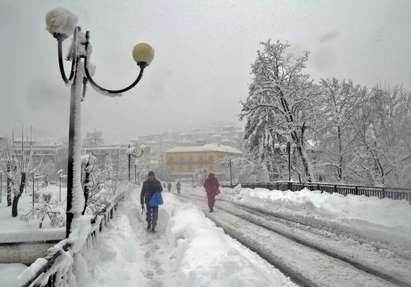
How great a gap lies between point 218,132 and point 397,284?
15195cm

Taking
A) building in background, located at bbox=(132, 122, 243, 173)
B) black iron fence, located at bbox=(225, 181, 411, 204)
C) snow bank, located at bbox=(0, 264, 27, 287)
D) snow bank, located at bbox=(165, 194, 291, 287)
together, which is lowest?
snow bank, located at bbox=(0, 264, 27, 287)

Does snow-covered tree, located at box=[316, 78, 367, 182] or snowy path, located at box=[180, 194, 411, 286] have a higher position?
snow-covered tree, located at box=[316, 78, 367, 182]

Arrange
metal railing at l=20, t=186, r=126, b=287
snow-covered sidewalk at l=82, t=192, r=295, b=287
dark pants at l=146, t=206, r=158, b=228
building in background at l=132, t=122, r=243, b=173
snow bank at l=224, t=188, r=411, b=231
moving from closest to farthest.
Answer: metal railing at l=20, t=186, r=126, b=287 < snow-covered sidewalk at l=82, t=192, r=295, b=287 < snow bank at l=224, t=188, r=411, b=231 < dark pants at l=146, t=206, r=158, b=228 < building in background at l=132, t=122, r=243, b=173

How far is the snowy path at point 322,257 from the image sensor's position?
6.02m

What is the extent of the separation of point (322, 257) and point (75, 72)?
6188 mm

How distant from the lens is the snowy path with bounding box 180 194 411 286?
6016 millimetres

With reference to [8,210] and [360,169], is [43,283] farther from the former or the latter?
[8,210]

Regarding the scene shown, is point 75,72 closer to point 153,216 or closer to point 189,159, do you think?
point 153,216

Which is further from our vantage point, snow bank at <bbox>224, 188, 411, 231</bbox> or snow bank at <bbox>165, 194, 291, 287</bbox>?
snow bank at <bbox>224, 188, 411, 231</bbox>

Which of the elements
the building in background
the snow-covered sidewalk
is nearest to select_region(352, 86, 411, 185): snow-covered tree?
the snow-covered sidewalk

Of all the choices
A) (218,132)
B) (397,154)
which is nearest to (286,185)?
(397,154)

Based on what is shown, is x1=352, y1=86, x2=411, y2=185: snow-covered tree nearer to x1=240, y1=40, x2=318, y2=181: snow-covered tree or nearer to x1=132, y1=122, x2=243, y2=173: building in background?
x1=240, y1=40, x2=318, y2=181: snow-covered tree

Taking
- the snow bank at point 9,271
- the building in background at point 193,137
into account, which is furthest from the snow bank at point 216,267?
the building in background at point 193,137

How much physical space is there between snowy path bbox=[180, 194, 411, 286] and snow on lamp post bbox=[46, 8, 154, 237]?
404cm
